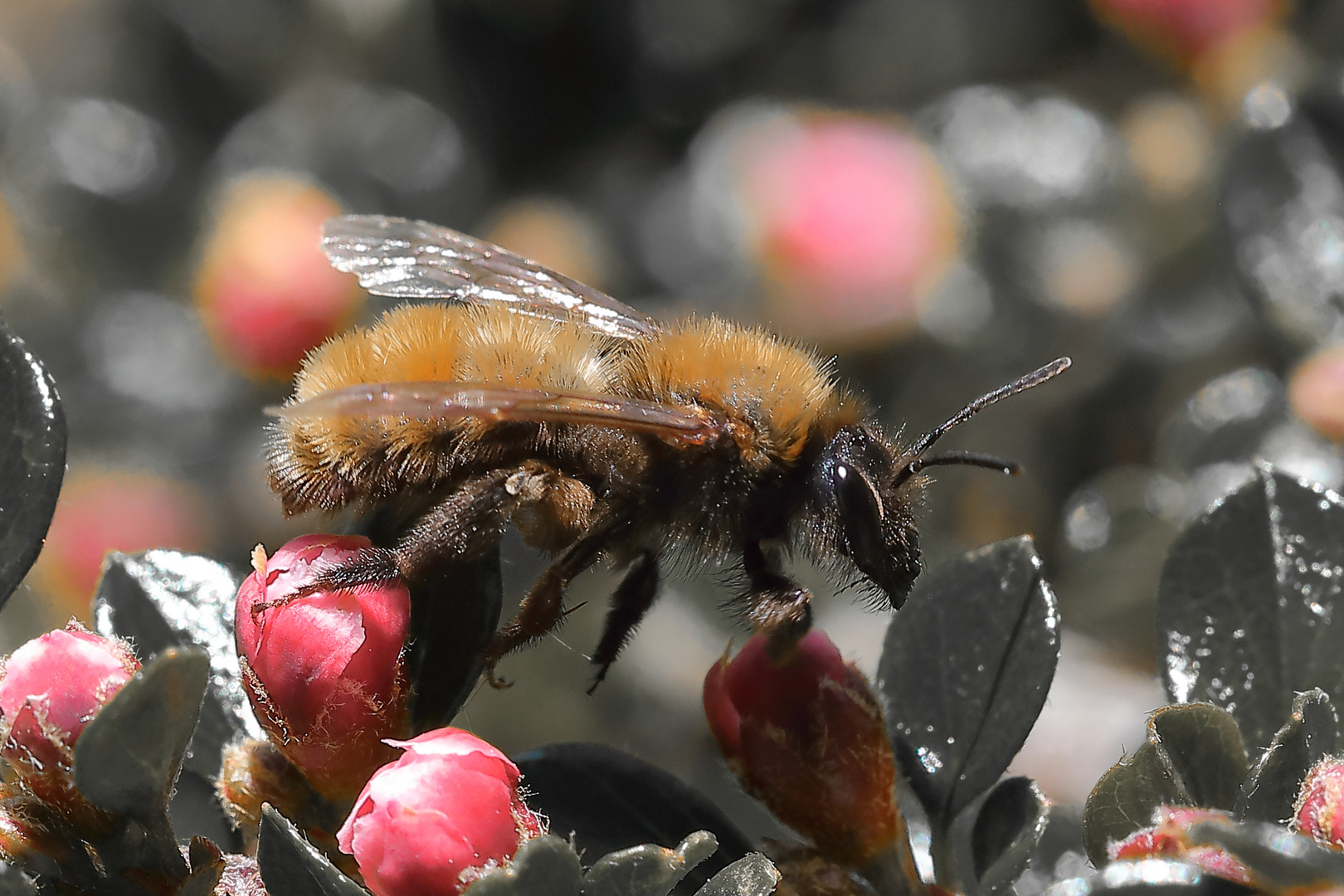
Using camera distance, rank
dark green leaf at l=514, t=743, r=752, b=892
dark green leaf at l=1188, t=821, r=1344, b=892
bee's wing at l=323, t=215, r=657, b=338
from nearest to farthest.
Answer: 1. dark green leaf at l=1188, t=821, r=1344, b=892
2. dark green leaf at l=514, t=743, r=752, b=892
3. bee's wing at l=323, t=215, r=657, b=338

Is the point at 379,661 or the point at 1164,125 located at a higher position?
the point at 1164,125

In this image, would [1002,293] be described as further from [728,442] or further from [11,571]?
[11,571]

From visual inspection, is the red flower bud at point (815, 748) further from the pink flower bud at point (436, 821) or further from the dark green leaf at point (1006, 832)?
the pink flower bud at point (436, 821)

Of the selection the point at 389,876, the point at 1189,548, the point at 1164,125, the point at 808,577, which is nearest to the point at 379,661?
the point at 389,876

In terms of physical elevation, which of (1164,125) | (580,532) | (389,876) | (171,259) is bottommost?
(389,876)

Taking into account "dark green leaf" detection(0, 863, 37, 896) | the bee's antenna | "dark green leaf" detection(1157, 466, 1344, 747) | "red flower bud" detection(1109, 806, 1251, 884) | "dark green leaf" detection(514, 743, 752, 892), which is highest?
the bee's antenna

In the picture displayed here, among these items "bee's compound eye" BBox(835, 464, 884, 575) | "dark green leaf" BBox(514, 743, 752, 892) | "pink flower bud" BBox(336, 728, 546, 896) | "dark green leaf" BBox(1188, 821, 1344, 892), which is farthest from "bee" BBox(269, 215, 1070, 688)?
"dark green leaf" BBox(1188, 821, 1344, 892)

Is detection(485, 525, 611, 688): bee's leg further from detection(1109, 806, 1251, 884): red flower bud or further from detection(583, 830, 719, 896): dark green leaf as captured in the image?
detection(1109, 806, 1251, 884): red flower bud
